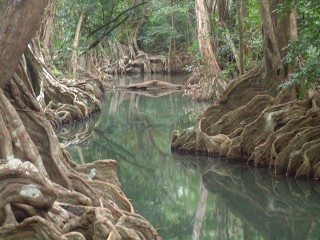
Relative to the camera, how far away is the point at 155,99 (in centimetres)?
2452

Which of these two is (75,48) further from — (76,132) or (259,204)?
(259,204)

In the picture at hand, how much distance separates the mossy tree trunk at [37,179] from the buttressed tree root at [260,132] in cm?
360

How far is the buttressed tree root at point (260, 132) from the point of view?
9.55 m

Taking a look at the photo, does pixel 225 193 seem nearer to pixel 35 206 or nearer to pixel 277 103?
pixel 277 103

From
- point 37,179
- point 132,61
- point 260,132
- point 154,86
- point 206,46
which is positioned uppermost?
point 132,61

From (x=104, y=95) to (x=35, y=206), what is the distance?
21.8m

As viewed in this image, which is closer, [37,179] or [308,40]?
[37,179]

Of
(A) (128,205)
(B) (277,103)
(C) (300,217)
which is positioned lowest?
(C) (300,217)

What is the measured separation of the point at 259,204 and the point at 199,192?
49.2 inches

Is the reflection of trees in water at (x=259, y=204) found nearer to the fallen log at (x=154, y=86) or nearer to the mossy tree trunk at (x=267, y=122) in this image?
the mossy tree trunk at (x=267, y=122)

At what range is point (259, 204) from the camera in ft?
29.5

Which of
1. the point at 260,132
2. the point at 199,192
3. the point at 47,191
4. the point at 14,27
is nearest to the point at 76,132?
the point at 260,132

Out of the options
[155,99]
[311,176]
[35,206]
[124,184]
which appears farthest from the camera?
[155,99]

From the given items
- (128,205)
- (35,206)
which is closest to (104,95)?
(128,205)
